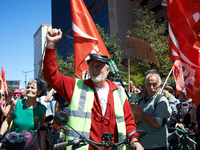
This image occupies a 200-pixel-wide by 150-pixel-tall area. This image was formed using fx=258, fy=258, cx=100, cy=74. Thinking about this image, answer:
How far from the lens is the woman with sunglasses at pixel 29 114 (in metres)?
4.34

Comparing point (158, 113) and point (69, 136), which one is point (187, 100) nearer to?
point (158, 113)

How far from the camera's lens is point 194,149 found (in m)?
6.42

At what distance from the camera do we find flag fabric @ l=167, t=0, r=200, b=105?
16.2ft

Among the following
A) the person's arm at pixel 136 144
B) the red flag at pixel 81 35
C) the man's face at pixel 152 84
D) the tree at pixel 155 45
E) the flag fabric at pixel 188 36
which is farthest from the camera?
the tree at pixel 155 45

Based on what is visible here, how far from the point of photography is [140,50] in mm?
6664

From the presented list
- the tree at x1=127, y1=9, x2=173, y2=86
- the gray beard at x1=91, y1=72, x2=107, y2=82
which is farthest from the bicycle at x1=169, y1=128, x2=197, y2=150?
the tree at x1=127, y1=9, x2=173, y2=86

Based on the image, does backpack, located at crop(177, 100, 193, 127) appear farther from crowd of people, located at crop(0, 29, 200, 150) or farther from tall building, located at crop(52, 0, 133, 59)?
tall building, located at crop(52, 0, 133, 59)

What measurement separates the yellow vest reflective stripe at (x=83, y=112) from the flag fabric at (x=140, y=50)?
350 centimetres

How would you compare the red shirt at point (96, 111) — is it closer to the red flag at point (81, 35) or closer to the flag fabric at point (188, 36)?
the red flag at point (81, 35)

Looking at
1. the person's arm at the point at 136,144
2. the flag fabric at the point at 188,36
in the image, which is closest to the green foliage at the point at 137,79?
the flag fabric at the point at 188,36

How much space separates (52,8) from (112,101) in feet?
323

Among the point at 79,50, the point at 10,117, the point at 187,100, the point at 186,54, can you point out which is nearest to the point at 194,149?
the point at 187,100

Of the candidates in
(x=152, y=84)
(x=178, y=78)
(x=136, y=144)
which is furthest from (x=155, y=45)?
(x=136, y=144)

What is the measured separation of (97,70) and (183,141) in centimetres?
414
